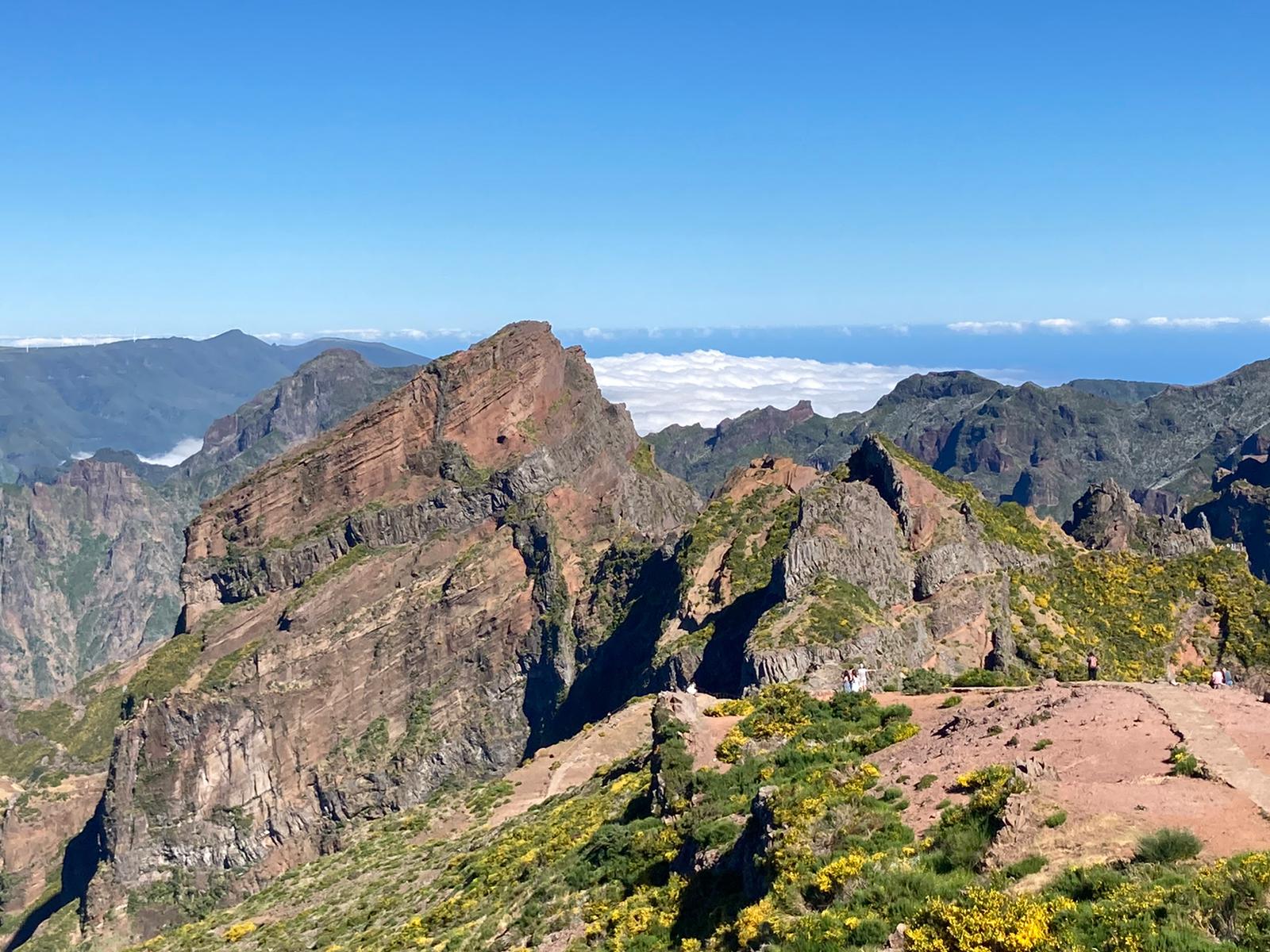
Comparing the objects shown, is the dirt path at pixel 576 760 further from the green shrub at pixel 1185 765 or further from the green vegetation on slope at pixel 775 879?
the green shrub at pixel 1185 765

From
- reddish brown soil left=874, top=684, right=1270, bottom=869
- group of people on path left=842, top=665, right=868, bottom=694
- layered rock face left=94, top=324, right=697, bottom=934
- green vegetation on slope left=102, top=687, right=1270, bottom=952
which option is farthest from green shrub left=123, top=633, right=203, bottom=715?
reddish brown soil left=874, top=684, right=1270, bottom=869

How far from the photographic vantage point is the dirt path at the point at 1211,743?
21.5 m

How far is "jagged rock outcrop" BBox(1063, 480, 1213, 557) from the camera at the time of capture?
93.2 m

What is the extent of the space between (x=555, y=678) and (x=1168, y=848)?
361ft

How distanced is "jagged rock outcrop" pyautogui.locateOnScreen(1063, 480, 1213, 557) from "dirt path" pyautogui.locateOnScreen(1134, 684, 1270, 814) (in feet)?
220

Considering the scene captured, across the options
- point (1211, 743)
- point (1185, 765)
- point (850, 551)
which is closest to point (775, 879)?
point (1185, 765)

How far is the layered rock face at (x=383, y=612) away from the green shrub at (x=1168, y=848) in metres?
106

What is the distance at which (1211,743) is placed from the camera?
2406 centimetres

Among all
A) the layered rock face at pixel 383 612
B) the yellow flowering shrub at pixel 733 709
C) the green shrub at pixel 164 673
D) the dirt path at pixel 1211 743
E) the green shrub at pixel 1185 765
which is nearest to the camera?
the dirt path at pixel 1211 743

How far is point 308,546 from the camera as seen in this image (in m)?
130

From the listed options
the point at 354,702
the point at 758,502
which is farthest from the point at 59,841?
the point at 758,502

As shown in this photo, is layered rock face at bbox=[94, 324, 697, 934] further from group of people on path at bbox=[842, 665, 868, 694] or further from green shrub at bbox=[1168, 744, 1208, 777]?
green shrub at bbox=[1168, 744, 1208, 777]

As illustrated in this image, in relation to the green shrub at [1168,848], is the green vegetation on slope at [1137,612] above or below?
below

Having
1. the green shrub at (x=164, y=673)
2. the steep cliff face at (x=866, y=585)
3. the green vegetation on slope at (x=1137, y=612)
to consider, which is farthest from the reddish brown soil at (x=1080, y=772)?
the green shrub at (x=164, y=673)
